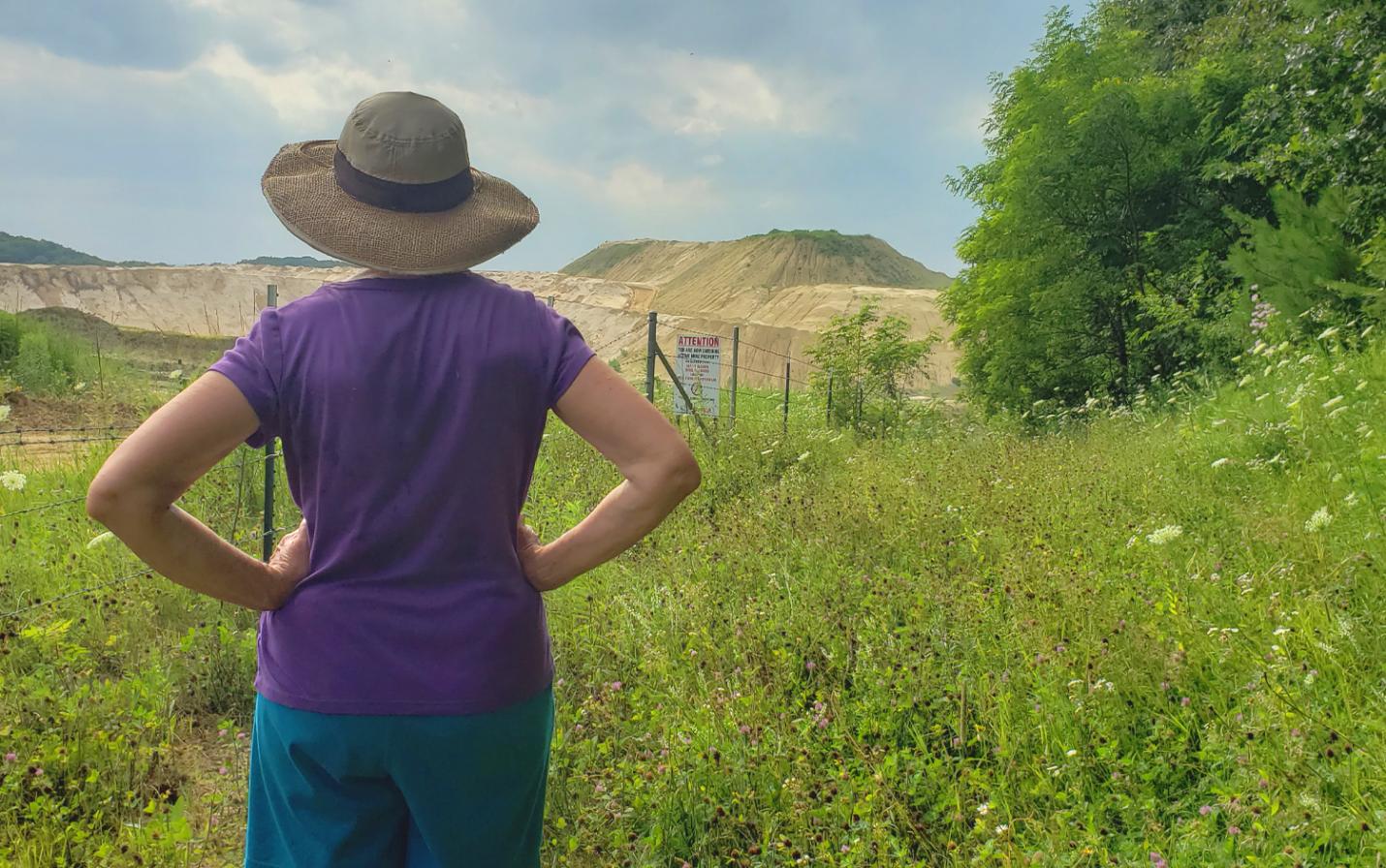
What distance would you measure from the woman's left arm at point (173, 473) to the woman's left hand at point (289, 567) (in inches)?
0.5

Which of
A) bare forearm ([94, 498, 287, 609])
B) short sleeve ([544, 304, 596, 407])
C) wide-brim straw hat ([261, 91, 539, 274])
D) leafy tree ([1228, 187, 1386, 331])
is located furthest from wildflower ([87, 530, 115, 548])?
leafy tree ([1228, 187, 1386, 331])

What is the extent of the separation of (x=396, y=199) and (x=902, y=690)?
257 cm

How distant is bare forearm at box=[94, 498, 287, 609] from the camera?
1.43 m

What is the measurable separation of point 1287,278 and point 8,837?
11.2 metres

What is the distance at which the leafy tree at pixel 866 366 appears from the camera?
14219 millimetres

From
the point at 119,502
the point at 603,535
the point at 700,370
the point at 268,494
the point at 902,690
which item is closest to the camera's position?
the point at 119,502

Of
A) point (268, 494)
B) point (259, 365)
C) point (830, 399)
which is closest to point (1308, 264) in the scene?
point (830, 399)

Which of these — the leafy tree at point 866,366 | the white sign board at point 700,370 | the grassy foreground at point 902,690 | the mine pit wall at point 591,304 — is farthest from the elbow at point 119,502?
the mine pit wall at point 591,304

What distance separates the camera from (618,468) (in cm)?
153

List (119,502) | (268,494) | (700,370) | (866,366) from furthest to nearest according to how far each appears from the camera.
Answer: (866,366)
(700,370)
(268,494)
(119,502)

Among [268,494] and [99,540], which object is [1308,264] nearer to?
[268,494]

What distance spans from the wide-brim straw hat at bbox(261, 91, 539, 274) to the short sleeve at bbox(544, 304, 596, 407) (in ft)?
0.61

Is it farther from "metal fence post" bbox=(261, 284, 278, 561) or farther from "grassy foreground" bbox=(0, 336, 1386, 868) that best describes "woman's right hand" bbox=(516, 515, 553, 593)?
"metal fence post" bbox=(261, 284, 278, 561)

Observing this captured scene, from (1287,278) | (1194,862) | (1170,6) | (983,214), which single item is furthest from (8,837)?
(1170,6)
